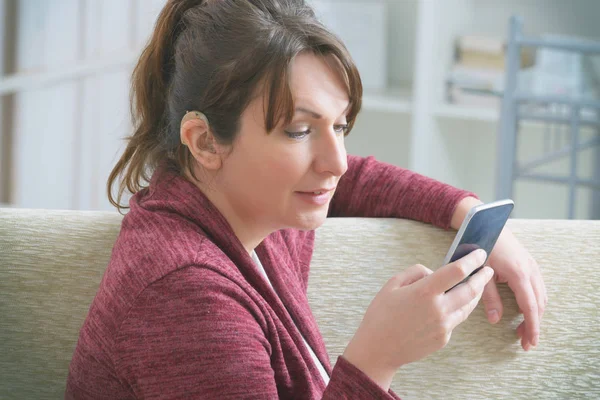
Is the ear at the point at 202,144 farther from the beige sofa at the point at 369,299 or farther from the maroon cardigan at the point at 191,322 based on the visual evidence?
the beige sofa at the point at 369,299

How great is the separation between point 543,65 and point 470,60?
0.95ft

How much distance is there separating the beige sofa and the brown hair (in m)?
0.22

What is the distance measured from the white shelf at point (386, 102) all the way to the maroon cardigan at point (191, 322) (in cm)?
211

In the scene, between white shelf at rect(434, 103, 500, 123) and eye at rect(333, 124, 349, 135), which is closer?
eye at rect(333, 124, 349, 135)

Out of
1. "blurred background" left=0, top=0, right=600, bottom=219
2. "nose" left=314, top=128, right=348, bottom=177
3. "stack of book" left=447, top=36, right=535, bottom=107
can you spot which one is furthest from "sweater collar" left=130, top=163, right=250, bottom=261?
"stack of book" left=447, top=36, right=535, bottom=107

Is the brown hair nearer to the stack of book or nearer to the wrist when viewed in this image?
the wrist

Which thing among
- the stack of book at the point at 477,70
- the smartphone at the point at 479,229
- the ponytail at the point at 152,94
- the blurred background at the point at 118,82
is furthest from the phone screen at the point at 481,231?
the stack of book at the point at 477,70

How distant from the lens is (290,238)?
124cm

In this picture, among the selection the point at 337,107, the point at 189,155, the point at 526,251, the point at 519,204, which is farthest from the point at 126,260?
the point at 519,204

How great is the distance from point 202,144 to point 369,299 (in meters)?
0.38

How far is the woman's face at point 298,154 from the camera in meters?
0.99

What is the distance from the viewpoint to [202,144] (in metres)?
1.04

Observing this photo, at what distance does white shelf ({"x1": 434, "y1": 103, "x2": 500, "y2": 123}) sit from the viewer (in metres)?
3.09

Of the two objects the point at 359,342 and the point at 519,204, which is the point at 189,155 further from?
the point at 519,204
